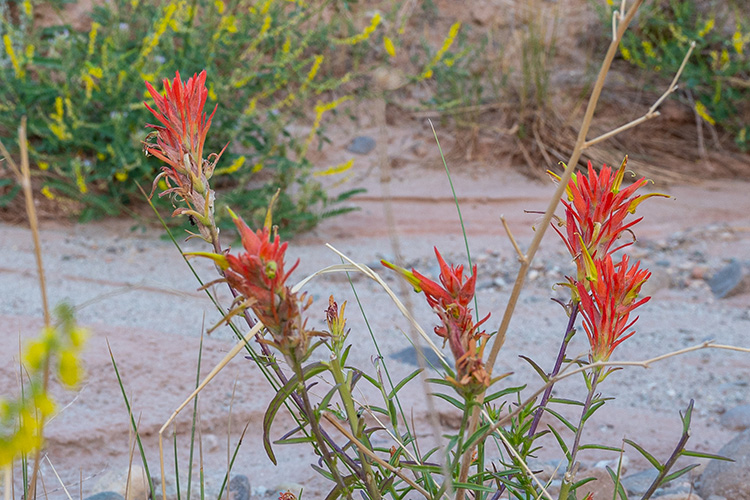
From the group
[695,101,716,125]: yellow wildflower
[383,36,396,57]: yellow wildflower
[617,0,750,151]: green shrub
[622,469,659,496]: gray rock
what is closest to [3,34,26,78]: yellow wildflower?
[383,36,396,57]: yellow wildflower

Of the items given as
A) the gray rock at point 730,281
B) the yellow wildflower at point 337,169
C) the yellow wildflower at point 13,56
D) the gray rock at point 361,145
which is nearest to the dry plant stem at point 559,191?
the gray rock at point 730,281

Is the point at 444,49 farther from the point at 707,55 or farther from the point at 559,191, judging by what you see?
the point at 559,191

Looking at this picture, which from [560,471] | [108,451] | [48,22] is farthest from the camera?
[48,22]

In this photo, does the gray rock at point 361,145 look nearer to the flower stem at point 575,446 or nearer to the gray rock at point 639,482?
the gray rock at point 639,482

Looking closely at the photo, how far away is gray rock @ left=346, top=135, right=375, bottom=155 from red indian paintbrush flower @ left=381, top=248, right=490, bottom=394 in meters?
4.57

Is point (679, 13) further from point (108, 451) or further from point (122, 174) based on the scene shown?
point (108, 451)

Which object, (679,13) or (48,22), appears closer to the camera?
(48,22)

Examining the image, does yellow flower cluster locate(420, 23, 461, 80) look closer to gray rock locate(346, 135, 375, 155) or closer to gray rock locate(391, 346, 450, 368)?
gray rock locate(346, 135, 375, 155)

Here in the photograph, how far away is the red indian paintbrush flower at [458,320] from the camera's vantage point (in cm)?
65

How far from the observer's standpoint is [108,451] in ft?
5.67

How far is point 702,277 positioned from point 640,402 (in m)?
1.44

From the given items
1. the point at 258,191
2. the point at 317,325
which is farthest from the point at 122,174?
the point at 317,325

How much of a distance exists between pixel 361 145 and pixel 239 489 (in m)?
4.05

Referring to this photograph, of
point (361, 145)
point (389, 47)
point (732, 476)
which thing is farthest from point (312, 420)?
point (361, 145)
